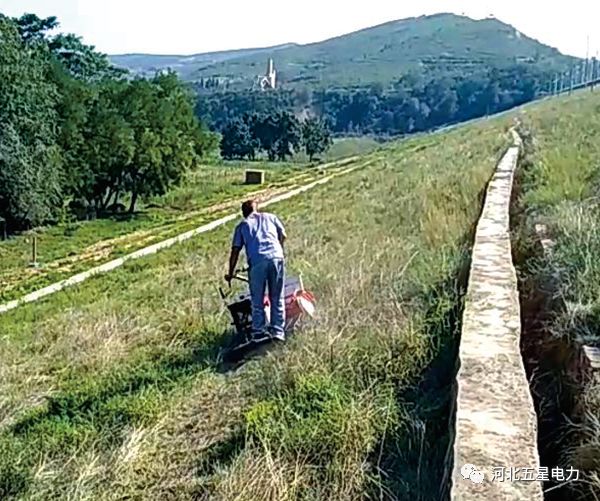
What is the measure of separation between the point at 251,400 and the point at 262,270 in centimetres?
174

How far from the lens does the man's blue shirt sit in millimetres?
7898

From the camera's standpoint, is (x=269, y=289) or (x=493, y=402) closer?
(x=493, y=402)

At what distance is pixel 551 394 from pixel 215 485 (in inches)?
87.9

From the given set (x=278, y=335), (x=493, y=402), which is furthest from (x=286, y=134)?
(x=493, y=402)

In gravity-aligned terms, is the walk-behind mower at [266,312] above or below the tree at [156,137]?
above

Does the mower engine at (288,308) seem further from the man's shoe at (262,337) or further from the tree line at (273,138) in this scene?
the tree line at (273,138)

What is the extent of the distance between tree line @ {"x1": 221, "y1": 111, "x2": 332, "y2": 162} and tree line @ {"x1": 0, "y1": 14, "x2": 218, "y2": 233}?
37.3 meters

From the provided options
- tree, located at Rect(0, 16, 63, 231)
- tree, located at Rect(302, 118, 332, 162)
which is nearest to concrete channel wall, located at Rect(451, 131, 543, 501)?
tree, located at Rect(0, 16, 63, 231)

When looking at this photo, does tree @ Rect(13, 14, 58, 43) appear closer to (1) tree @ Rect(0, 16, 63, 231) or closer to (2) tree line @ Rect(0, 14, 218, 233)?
(2) tree line @ Rect(0, 14, 218, 233)

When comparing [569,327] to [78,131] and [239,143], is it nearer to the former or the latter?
[78,131]

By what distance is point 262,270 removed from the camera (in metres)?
7.86

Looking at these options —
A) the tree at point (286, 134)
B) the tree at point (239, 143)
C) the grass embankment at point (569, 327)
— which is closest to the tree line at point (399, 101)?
the tree at point (239, 143)

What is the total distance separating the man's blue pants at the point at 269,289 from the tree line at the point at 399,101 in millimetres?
113487

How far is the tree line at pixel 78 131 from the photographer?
34781 mm
